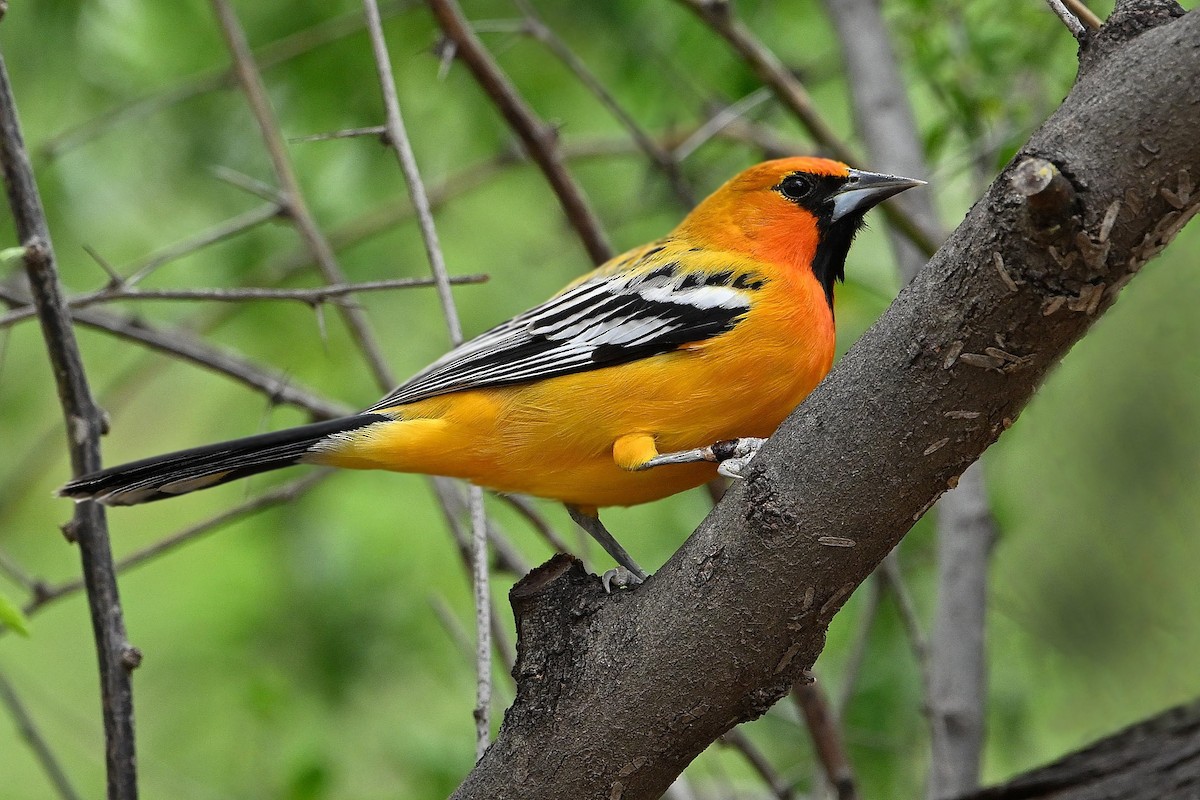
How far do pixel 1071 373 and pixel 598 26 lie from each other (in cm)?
241

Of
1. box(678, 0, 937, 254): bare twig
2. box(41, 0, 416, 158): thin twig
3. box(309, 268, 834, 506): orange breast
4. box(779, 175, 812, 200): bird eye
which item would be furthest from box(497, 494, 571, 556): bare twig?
box(41, 0, 416, 158): thin twig

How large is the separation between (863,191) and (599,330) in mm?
1025

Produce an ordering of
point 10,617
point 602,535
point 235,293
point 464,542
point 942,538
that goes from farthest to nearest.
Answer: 1. point 942,538
2. point 464,542
3. point 602,535
4. point 235,293
5. point 10,617

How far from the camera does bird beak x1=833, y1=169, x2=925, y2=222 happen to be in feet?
12.7

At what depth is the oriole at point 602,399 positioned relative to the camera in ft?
11.2

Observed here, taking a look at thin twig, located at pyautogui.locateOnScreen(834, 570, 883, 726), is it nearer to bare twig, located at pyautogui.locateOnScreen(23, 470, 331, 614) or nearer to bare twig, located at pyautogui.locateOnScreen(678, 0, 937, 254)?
bare twig, located at pyautogui.locateOnScreen(678, 0, 937, 254)

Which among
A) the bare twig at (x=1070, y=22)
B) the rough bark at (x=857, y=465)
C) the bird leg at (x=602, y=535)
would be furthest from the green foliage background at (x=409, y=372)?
the bare twig at (x=1070, y=22)

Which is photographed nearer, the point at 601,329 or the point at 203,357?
the point at 601,329

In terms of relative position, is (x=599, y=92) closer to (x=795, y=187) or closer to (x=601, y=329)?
Answer: (x=795, y=187)

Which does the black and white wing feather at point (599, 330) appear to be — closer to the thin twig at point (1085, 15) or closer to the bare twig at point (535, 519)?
the bare twig at point (535, 519)

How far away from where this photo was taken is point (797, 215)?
13.4ft

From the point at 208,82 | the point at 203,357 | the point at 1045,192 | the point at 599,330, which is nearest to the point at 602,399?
the point at 599,330

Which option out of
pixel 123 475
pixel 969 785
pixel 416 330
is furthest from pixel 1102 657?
pixel 416 330

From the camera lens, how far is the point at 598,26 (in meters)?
5.23
